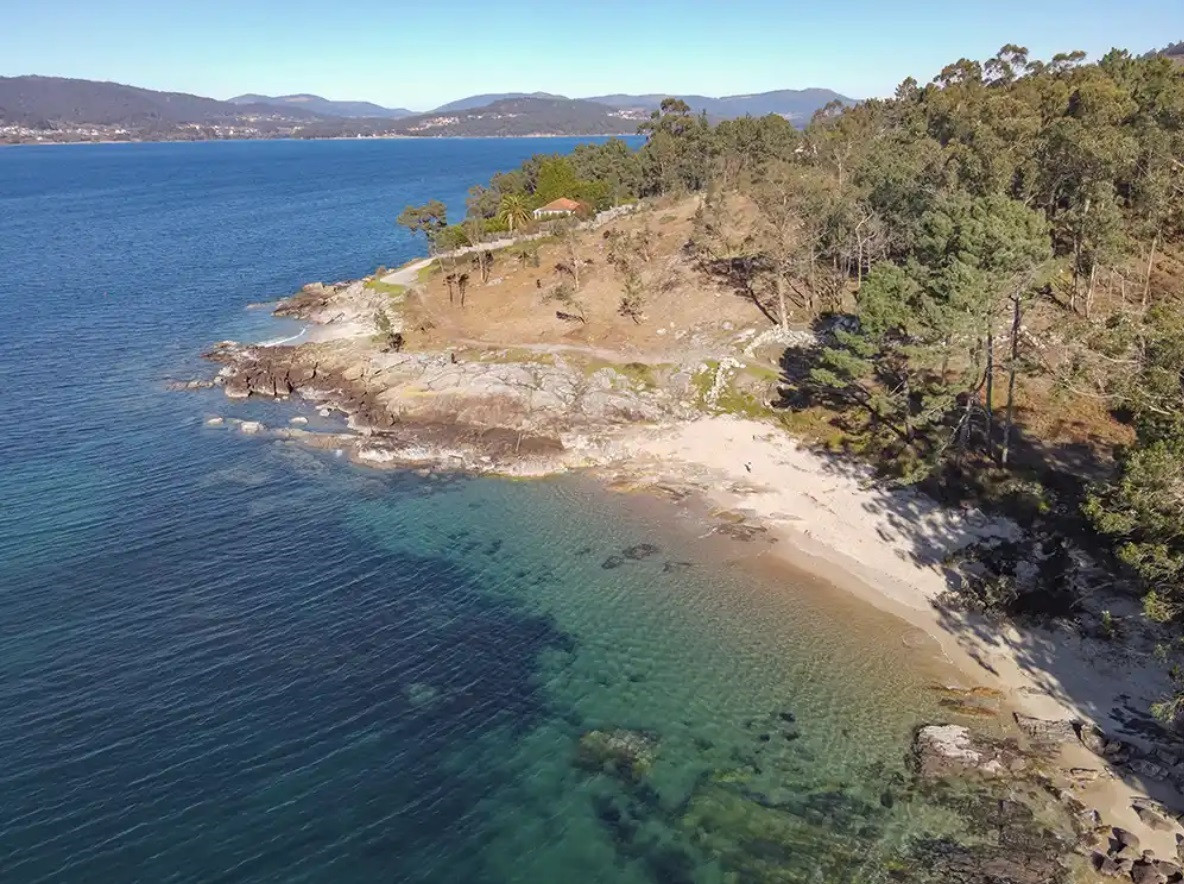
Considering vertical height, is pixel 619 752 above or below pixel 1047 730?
below

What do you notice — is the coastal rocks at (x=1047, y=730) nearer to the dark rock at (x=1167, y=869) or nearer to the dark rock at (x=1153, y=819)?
the dark rock at (x=1153, y=819)

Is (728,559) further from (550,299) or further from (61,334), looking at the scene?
(61,334)

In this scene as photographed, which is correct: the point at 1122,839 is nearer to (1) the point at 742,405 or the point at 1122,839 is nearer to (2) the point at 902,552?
(2) the point at 902,552

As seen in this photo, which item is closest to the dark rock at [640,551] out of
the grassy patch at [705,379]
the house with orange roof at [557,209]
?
the grassy patch at [705,379]

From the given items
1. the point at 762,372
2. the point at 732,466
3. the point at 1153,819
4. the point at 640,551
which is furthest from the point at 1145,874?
the point at 762,372

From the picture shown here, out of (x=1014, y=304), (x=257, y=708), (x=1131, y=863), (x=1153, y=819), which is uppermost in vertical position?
(x=1014, y=304)

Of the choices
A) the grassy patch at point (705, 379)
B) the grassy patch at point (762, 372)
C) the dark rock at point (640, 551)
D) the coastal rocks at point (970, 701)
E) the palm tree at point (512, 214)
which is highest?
the palm tree at point (512, 214)
